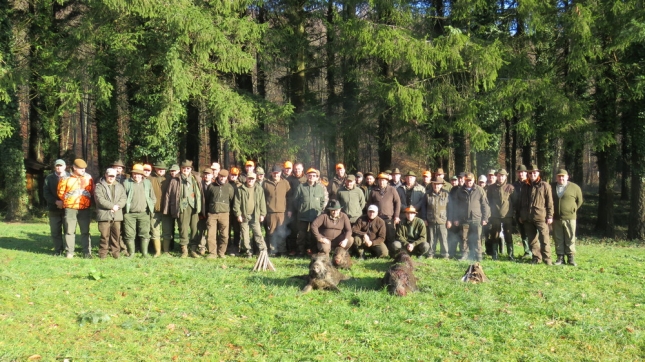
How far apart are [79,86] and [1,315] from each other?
937cm

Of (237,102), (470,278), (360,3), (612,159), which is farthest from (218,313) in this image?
(612,159)

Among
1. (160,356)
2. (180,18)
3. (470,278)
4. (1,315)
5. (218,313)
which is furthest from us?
(180,18)

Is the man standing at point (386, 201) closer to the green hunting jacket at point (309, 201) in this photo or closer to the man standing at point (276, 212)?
the green hunting jacket at point (309, 201)

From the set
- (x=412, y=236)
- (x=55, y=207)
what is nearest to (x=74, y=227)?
(x=55, y=207)

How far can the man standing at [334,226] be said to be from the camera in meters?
9.63

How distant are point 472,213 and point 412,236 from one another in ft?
4.42

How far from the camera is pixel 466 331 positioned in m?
6.07

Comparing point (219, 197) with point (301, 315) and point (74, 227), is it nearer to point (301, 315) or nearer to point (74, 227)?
point (74, 227)

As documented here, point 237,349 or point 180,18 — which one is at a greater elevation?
point 180,18

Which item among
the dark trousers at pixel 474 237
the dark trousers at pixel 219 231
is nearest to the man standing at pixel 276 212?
the dark trousers at pixel 219 231

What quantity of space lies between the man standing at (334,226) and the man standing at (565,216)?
4158 mm

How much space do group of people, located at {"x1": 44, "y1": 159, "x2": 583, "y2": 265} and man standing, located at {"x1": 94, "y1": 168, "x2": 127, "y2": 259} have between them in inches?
0.8

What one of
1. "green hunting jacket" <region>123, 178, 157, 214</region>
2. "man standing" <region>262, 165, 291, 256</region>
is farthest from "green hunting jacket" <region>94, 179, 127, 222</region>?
"man standing" <region>262, 165, 291, 256</region>

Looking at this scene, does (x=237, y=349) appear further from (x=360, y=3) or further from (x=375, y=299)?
(x=360, y=3)
